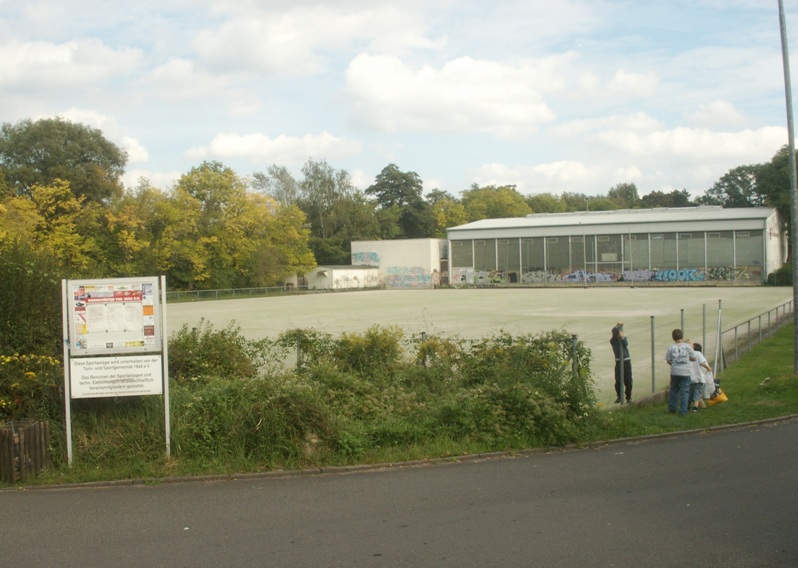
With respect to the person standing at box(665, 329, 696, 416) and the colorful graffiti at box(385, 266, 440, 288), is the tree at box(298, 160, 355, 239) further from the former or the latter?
the person standing at box(665, 329, 696, 416)

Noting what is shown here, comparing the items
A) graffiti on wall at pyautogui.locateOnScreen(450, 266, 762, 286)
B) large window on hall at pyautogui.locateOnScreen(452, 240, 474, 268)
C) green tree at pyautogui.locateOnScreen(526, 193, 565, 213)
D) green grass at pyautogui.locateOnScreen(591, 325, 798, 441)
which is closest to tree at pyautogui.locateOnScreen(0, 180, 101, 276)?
large window on hall at pyautogui.locateOnScreen(452, 240, 474, 268)

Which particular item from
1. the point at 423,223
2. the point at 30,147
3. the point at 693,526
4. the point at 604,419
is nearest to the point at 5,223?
the point at 30,147

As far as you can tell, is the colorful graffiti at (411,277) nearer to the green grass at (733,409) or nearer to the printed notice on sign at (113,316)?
the green grass at (733,409)

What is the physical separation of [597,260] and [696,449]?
3037 inches

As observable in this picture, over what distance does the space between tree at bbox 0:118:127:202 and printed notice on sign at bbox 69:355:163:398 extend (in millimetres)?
69434

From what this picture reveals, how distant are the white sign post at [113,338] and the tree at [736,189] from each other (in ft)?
491

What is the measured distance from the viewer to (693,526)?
6.30 m

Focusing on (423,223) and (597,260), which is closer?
(597,260)

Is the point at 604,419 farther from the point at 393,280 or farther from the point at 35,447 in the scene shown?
the point at 393,280

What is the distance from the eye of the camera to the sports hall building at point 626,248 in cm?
7781

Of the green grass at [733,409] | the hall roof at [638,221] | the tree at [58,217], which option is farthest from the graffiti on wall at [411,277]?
the green grass at [733,409]

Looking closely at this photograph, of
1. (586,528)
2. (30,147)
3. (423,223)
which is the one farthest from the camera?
(423,223)

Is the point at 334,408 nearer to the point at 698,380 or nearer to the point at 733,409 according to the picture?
the point at 698,380

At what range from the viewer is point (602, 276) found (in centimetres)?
8375
